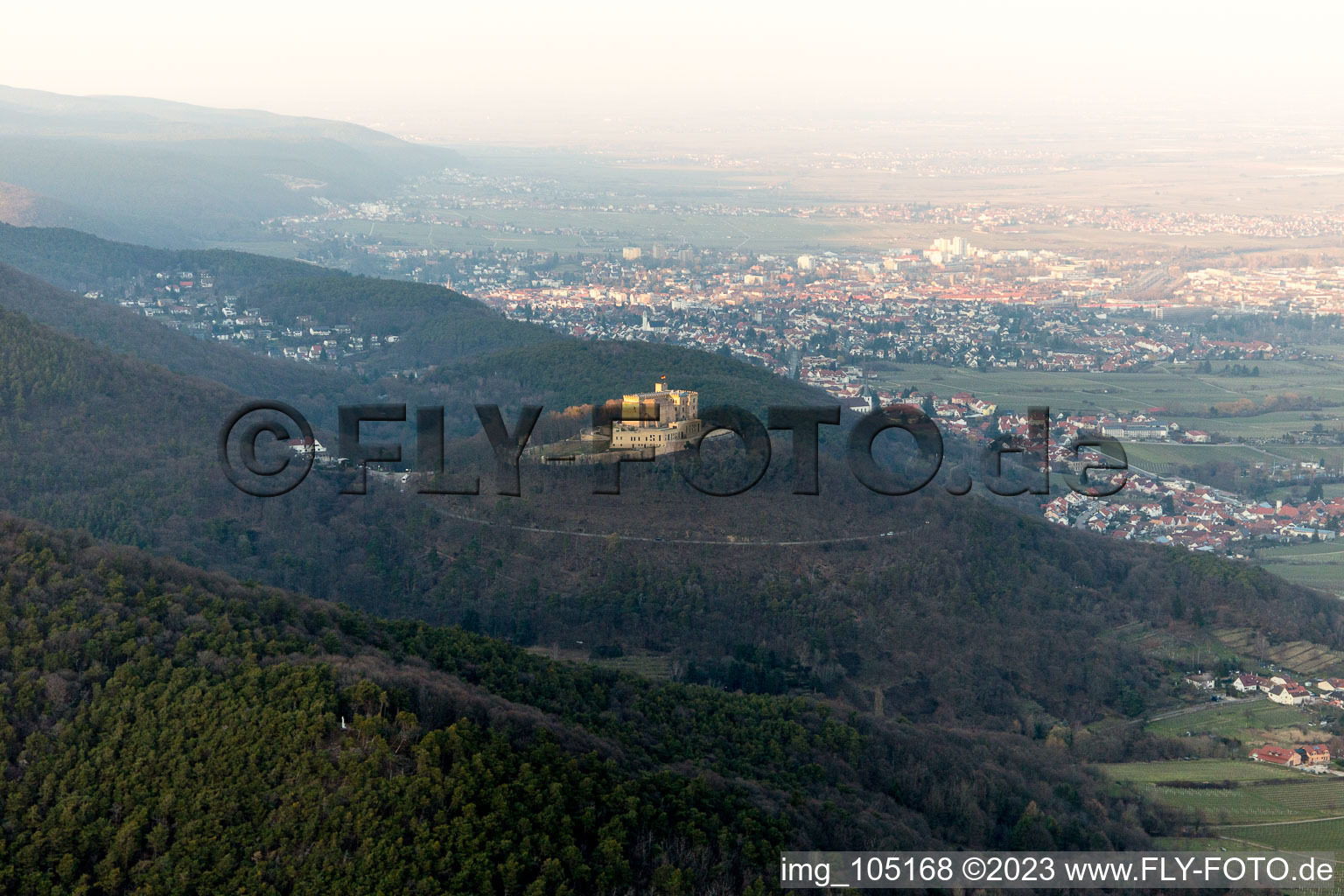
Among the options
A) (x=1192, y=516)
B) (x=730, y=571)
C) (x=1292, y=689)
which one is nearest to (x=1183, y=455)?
(x=1192, y=516)

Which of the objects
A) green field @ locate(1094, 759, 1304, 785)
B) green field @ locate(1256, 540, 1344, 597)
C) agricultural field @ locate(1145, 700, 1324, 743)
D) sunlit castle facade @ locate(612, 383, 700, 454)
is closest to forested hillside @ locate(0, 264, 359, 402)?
sunlit castle facade @ locate(612, 383, 700, 454)

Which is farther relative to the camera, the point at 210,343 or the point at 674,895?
the point at 210,343

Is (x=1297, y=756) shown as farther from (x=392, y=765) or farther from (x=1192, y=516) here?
(x=1192, y=516)

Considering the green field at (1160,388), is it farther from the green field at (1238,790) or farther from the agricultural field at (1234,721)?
the green field at (1238,790)

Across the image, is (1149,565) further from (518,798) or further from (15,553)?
(15,553)

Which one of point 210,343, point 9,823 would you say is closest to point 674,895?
point 9,823

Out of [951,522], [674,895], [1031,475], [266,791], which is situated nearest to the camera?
[674,895]
